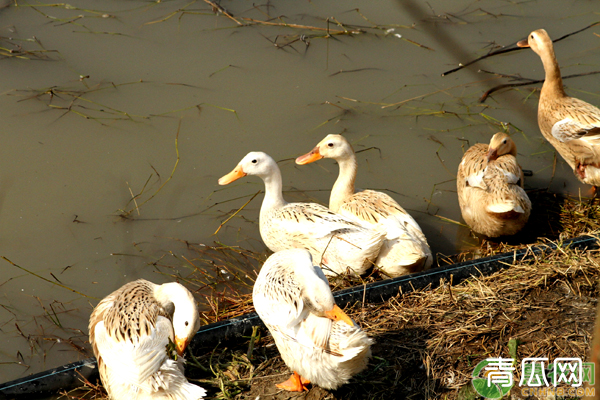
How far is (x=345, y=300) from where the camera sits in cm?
380

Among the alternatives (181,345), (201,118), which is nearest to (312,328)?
(181,345)

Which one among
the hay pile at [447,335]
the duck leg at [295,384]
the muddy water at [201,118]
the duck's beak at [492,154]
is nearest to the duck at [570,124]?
the muddy water at [201,118]

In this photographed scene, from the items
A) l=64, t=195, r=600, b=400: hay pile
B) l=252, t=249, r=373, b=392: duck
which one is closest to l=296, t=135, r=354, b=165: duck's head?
l=64, t=195, r=600, b=400: hay pile

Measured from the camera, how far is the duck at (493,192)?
454cm

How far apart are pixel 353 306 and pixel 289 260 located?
0.75 m

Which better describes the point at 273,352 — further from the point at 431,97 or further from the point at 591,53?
the point at 591,53

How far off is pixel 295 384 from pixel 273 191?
1.95 m

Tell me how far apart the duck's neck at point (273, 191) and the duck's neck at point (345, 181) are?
52 cm

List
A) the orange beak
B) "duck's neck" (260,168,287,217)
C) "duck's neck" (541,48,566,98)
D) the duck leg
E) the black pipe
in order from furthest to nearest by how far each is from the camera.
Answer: "duck's neck" (541,48,566,98) < "duck's neck" (260,168,287,217) < the black pipe < the duck leg < the orange beak

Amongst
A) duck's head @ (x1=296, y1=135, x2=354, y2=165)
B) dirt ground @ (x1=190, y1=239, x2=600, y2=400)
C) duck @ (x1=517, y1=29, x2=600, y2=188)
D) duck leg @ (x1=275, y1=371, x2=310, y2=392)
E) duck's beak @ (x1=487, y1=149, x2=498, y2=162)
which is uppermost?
duck @ (x1=517, y1=29, x2=600, y2=188)

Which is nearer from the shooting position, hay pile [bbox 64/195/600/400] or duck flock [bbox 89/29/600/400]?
duck flock [bbox 89/29/600/400]

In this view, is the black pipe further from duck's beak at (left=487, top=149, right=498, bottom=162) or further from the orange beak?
duck's beak at (left=487, top=149, right=498, bottom=162)

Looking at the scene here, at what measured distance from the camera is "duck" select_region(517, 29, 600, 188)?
4.85 metres

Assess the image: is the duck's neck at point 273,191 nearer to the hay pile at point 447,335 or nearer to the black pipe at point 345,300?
the hay pile at point 447,335
